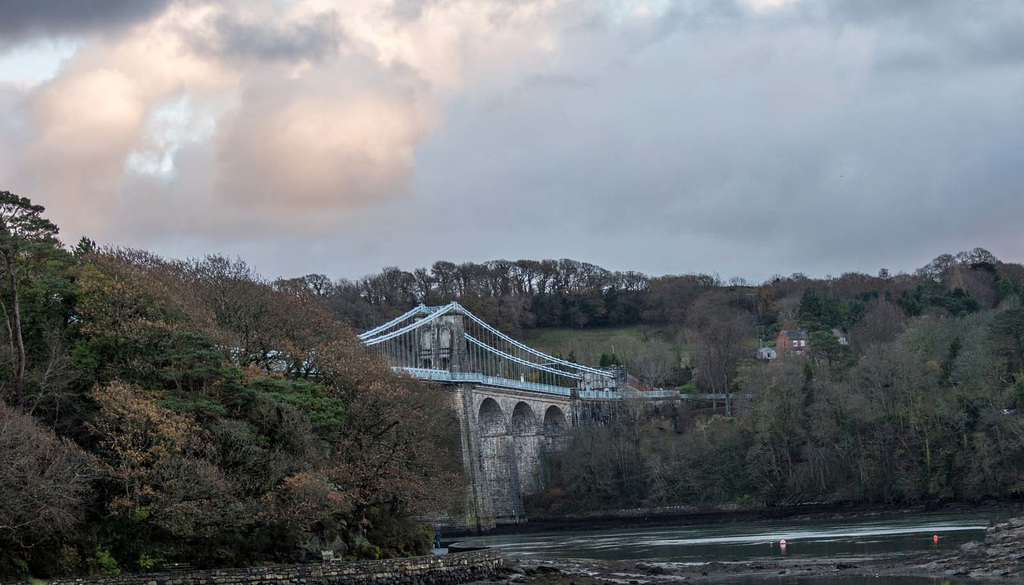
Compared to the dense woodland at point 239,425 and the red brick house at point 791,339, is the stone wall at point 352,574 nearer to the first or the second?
the dense woodland at point 239,425

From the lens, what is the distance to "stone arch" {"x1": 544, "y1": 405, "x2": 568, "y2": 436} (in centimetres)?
8269

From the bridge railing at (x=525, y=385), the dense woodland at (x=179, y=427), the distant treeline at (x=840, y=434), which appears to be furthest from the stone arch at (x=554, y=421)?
the dense woodland at (x=179, y=427)

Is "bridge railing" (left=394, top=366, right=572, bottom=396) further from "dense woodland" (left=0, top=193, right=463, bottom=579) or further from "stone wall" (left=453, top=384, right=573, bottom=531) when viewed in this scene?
"dense woodland" (left=0, top=193, right=463, bottom=579)

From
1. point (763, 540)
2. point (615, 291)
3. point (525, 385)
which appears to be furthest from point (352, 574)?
point (615, 291)

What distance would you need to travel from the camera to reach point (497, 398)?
73250mm

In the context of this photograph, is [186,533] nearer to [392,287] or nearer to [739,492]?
[739,492]

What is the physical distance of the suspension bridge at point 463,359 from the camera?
6531 cm

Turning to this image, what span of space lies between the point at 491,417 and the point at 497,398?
2.21 m

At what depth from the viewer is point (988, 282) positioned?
10875cm

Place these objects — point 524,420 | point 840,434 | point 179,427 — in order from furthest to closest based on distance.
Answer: point 524,420 < point 840,434 < point 179,427

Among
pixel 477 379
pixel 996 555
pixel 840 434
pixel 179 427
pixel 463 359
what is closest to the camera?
pixel 179 427

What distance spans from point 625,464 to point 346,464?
43002 mm

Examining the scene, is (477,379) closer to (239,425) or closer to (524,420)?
(524,420)

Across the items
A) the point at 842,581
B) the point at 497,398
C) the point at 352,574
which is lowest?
the point at 842,581
